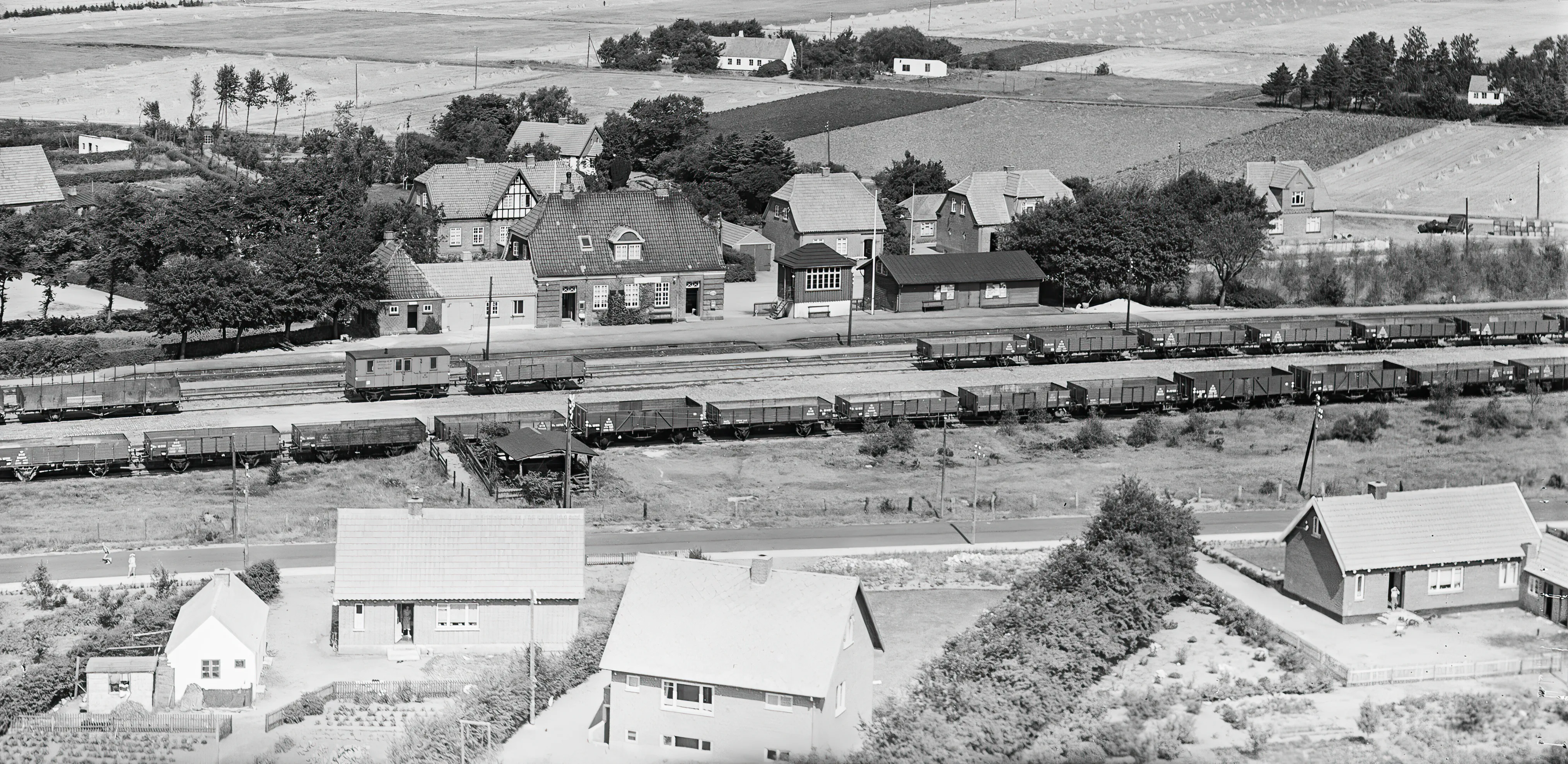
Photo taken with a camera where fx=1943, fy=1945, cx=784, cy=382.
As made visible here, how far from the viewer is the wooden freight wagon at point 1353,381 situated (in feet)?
266

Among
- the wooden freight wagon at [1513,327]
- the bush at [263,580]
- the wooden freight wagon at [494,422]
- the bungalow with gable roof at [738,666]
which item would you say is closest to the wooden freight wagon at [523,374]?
the wooden freight wagon at [494,422]

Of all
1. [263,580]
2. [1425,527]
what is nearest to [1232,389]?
[1425,527]

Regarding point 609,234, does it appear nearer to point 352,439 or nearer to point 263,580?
point 352,439

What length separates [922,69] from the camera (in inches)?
6875

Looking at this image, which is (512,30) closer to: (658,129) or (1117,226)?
(658,129)

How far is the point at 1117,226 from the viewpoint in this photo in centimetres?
9856

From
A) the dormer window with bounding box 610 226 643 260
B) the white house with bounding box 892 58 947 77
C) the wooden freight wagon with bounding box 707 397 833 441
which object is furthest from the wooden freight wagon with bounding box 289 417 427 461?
the white house with bounding box 892 58 947 77

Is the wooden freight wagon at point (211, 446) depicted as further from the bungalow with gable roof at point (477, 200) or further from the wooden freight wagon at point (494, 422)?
the bungalow with gable roof at point (477, 200)

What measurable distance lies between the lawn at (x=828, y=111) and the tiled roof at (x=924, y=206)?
31.0 metres

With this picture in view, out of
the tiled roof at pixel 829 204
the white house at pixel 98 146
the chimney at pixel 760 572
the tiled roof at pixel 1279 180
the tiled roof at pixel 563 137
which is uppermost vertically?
the tiled roof at pixel 563 137

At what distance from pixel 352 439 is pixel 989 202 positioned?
50.6m

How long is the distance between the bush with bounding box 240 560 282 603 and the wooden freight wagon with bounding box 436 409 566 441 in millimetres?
15295

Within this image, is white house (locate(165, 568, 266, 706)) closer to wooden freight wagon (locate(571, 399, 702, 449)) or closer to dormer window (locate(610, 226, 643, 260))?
wooden freight wagon (locate(571, 399, 702, 449))

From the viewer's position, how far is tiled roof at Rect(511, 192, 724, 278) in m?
92.8
